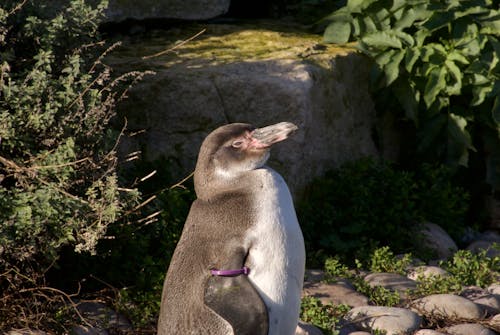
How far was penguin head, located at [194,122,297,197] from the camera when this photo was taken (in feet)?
14.1

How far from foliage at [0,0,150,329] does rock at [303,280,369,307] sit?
1.24 metres

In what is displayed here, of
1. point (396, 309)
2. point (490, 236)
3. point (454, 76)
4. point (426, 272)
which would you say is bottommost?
point (490, 236)

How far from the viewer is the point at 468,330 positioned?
547 centimetres

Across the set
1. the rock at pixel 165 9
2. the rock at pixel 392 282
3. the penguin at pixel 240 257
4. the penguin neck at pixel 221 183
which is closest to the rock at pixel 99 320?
the penguin at pixel 240 257

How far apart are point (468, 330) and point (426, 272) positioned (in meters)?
0.81

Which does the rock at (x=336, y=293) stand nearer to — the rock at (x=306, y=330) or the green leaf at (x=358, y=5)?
the rock at (x=306, y=330)

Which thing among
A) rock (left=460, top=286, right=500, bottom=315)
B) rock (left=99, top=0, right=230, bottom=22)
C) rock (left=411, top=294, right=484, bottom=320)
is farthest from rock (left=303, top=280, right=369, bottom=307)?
rock (left=99, top=0, right=230, bottom=22)

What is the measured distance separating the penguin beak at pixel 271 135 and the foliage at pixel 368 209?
91.5 inches

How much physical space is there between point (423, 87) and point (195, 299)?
380 centimetres

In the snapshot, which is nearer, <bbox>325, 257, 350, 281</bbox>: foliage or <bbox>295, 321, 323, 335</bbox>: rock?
<bbox>295, 321, 323, 335</bbox>: rock

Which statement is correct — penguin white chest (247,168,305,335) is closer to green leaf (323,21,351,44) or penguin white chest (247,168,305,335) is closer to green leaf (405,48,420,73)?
green leaf (405,48,420,73)

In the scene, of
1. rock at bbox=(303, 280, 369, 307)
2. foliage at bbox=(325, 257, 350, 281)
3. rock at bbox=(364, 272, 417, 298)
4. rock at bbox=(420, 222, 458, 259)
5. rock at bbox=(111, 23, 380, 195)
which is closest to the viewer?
rock at bbox=(303, 280, 369, 307)

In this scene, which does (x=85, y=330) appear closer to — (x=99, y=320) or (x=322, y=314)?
(x=99, y=320)

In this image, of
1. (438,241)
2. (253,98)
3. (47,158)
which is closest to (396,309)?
(438,241)
